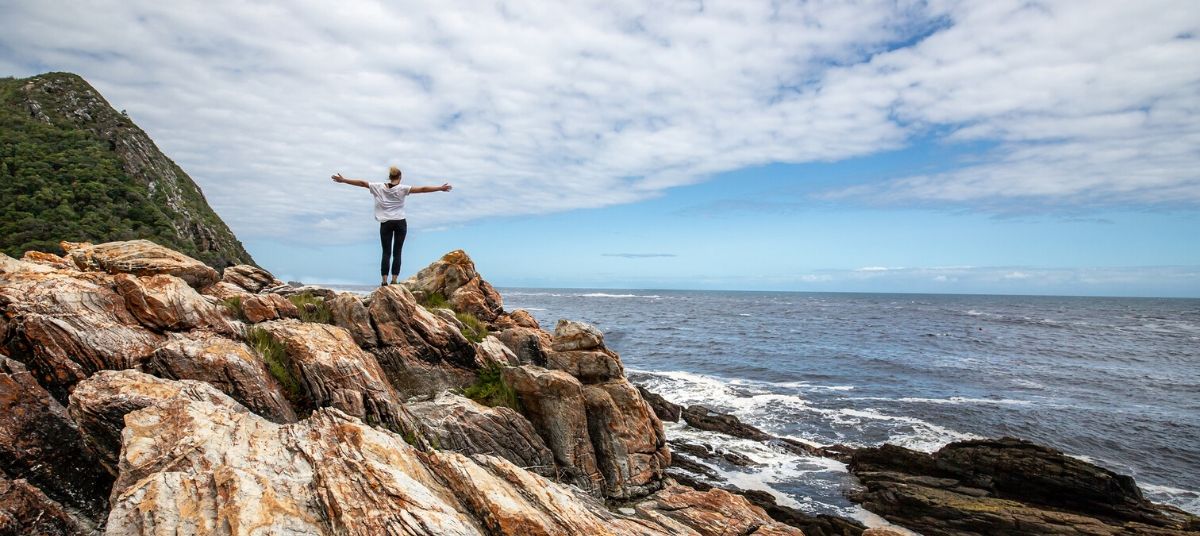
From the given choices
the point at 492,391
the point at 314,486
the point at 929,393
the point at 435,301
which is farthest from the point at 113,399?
the point at 929,393

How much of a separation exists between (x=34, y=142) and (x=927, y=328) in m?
100

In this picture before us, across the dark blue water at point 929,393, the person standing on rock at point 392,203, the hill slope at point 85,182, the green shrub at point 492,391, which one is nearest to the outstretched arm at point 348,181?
the person standing on rock at point 392,203

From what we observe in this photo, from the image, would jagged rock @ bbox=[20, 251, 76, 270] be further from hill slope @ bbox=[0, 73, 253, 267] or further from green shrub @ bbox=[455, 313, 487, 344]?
hill slope @ bbox=[0, 73, 253, 267]

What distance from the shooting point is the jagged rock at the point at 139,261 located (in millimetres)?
13742

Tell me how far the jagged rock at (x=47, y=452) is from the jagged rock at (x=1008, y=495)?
19880mm

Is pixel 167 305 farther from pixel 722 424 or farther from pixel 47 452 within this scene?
pixel 722 424

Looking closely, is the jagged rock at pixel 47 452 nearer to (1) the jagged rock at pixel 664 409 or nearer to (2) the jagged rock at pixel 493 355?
(2) the jagged rock at pixel 493 355

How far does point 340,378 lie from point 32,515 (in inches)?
199

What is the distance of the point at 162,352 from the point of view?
32.9 feet

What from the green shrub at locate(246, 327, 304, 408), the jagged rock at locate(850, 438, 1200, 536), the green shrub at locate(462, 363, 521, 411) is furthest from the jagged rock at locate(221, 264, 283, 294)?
the jagged rock at locate(850, 438, 1200, 536)

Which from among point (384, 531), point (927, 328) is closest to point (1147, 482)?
point (384, 531)

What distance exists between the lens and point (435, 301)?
20.2m

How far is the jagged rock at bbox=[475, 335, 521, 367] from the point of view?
49.2ft

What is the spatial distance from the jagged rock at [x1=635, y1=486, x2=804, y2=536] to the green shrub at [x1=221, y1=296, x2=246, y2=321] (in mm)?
10535
